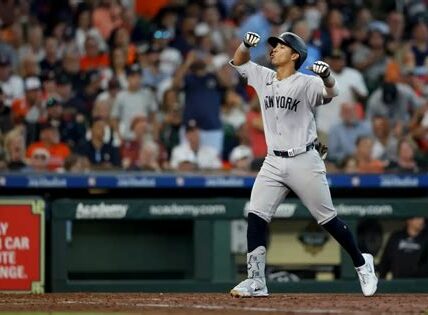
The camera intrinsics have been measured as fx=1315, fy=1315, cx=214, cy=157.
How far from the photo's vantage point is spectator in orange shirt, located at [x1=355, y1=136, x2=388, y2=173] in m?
13.4

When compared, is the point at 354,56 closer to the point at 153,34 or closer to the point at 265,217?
the point at 153,34

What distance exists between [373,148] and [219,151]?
1703 millimetres

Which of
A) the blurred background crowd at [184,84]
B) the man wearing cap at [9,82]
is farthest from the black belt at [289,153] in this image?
the man wearing cap at [9,82]

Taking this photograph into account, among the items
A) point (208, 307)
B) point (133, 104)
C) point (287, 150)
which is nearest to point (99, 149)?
point (133, 104)

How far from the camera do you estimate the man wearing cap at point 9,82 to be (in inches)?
588

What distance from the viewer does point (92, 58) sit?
15.8 meters

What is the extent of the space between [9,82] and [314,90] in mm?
6576

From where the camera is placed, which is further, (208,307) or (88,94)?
(88,94)

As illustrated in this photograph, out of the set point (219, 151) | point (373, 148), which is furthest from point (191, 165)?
point (373, 148)

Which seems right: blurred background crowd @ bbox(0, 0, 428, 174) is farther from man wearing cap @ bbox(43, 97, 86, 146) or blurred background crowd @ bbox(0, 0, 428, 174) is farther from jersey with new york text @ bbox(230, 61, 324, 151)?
jersey with new york text @ bbox(230, 61, 324, 151)

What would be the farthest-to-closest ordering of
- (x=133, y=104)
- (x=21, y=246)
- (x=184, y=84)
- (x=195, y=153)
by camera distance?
(x=184, y=84), (x=133, y=104), (x=195, y=153), (x=21, y=246)

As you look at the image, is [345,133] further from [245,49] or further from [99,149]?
[245,49]

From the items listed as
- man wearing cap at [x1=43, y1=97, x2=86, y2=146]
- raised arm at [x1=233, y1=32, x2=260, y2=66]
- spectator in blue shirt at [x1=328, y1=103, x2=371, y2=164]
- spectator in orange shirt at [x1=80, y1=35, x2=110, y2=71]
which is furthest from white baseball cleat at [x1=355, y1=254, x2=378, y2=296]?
spectator in orange shirt at [x1=80, y1=35, x2=110, y2=71]

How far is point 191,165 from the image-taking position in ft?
44.3
